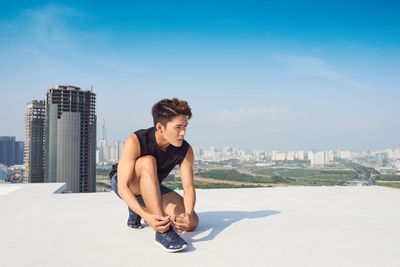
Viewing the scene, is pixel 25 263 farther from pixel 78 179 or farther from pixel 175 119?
pixel 78 179

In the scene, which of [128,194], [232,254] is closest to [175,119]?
[128,194]

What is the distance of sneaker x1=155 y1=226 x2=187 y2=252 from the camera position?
1916 mm

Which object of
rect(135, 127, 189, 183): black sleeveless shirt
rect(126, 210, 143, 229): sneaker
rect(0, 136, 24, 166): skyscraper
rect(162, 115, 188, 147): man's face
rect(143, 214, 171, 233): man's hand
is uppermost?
rect(162, 115, 188, 147): man's face

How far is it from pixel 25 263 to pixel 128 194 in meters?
0.70

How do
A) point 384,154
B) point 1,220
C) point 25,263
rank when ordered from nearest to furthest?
1. point 25,263
2. point 1,220
3. point 384,154

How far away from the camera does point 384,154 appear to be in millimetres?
17453

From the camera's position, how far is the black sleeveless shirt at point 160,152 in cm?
223

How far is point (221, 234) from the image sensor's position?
2432mm

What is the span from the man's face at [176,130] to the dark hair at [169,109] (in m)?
0.03

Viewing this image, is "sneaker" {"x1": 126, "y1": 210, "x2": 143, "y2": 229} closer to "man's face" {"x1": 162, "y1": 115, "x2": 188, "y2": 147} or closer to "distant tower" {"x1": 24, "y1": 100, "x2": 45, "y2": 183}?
"man's face" {"x1": 162, "y1": 115, "x2": 188, "y2": 147}

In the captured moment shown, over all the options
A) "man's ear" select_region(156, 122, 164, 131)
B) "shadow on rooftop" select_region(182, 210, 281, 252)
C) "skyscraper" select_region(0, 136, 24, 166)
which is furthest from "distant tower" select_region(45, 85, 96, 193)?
"man's ear" select_region(156, 122, 164, 131)

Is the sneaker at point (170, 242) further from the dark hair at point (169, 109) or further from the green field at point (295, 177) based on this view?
the green field at point (295, 177)

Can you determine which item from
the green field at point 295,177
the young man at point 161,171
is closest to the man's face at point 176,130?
the young man at point 161,171

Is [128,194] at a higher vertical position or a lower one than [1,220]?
higher
